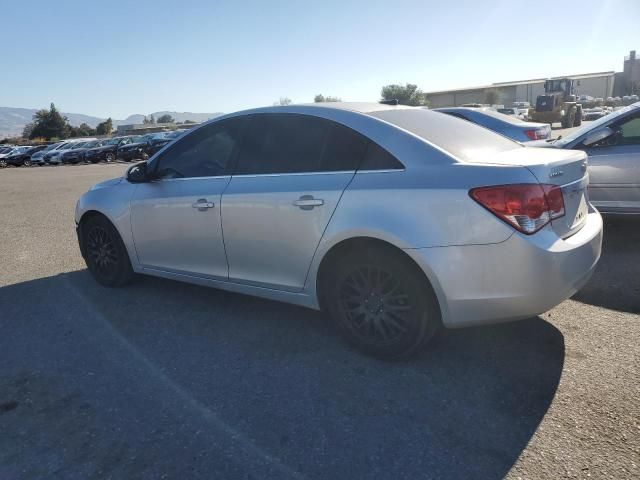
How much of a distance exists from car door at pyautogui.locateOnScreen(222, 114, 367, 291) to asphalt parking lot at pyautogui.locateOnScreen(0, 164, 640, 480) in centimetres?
58

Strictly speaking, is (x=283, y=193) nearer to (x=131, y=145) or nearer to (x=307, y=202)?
(x=307, y=202)

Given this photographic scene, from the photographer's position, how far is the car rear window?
3.27 meters

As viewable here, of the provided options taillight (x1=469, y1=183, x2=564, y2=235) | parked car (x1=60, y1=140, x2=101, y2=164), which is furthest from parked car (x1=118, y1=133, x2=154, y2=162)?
taillight (x1=469, y1=183, x2=564, y2=235)

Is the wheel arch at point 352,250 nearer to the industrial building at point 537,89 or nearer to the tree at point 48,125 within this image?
the industrial building at point 537,89

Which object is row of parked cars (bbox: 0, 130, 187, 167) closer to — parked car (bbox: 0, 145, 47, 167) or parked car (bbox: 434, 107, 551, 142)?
parked car (bbox: 0, 145, 47, 167)

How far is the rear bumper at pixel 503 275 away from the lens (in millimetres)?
2844

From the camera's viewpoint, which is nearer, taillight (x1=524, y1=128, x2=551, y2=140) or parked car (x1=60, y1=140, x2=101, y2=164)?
taillight (x1=524, y1=128, x2=551, y2=140)

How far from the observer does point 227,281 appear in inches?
161

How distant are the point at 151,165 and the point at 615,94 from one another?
110m

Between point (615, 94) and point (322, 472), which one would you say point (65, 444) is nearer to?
point (322, 472)

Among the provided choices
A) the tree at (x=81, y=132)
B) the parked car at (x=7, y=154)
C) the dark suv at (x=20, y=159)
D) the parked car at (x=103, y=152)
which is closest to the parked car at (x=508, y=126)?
the parked car at (x=103, y=152)

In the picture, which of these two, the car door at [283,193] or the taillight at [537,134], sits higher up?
the car door at [283,193]

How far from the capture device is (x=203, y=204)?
161 inches

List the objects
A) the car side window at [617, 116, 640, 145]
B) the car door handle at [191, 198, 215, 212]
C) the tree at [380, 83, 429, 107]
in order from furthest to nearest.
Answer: the tree at [380, 83, 429, 107], the car side window at [617, 116, 640, 145], the car door handle at [191, 198, 215, 212]
